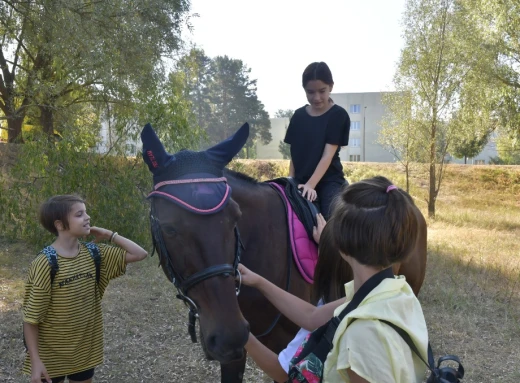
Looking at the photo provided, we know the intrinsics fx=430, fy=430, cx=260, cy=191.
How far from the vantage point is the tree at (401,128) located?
13781 millimetres

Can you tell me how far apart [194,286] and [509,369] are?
153 inches

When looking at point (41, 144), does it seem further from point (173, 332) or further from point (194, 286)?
point (194, 286)

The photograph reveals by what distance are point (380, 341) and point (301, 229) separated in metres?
1.45

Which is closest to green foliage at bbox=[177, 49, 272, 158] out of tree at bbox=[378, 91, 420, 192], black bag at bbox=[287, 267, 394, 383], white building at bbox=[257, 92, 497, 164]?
white building at bbox=[257, 92, 497, 164]

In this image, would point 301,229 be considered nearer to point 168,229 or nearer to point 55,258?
point 168,229

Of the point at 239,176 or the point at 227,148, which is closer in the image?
the point at 227,148

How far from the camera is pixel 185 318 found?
5.36 metres

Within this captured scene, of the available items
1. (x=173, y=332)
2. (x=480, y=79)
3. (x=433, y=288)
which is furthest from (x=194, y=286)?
(x=480, y=79)

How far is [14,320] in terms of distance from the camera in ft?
16.6

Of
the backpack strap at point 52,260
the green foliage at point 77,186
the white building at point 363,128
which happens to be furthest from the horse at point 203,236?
the white building at point 363,128

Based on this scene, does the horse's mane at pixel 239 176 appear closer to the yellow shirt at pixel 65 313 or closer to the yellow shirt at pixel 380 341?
the yellow shirt at pixel 65 313

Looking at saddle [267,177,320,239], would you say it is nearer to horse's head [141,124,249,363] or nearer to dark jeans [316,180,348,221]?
dark jeans [316,180,348,221]

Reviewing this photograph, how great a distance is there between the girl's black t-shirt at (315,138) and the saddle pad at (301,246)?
1.87 feet

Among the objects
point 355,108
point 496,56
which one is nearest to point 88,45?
point 496,56
